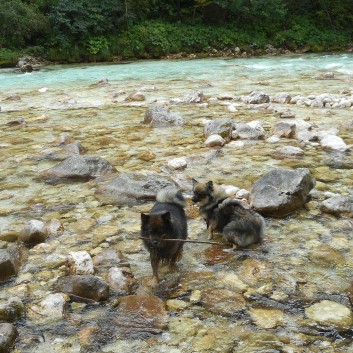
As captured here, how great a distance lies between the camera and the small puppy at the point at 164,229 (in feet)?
11.0

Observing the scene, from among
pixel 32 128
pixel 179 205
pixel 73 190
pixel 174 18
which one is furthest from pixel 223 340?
pixel 174 18

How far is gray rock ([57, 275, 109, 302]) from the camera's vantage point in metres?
3.38

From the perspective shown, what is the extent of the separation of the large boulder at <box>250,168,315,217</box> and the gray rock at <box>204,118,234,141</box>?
9.01ft

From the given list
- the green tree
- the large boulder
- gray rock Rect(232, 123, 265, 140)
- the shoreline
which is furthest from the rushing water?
the green tree

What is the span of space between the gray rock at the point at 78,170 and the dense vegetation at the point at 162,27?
22051 millimetres

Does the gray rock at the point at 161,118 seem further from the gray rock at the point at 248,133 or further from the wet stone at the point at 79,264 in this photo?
the wet stone at the point at 79,264

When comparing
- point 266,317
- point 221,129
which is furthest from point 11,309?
point 221,129

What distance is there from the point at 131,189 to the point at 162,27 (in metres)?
29.1

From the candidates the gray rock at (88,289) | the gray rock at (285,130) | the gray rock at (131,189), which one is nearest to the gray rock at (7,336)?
the gray rock at (88,289)

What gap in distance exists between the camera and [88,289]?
11.1 feet

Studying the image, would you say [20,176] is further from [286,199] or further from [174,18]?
[174,18]

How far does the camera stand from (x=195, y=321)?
314 centimetres

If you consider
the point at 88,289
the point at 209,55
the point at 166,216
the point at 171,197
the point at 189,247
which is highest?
the point at 166,216

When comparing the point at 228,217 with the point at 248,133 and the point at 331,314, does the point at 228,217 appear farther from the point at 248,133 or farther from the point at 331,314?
the point at 248,133
